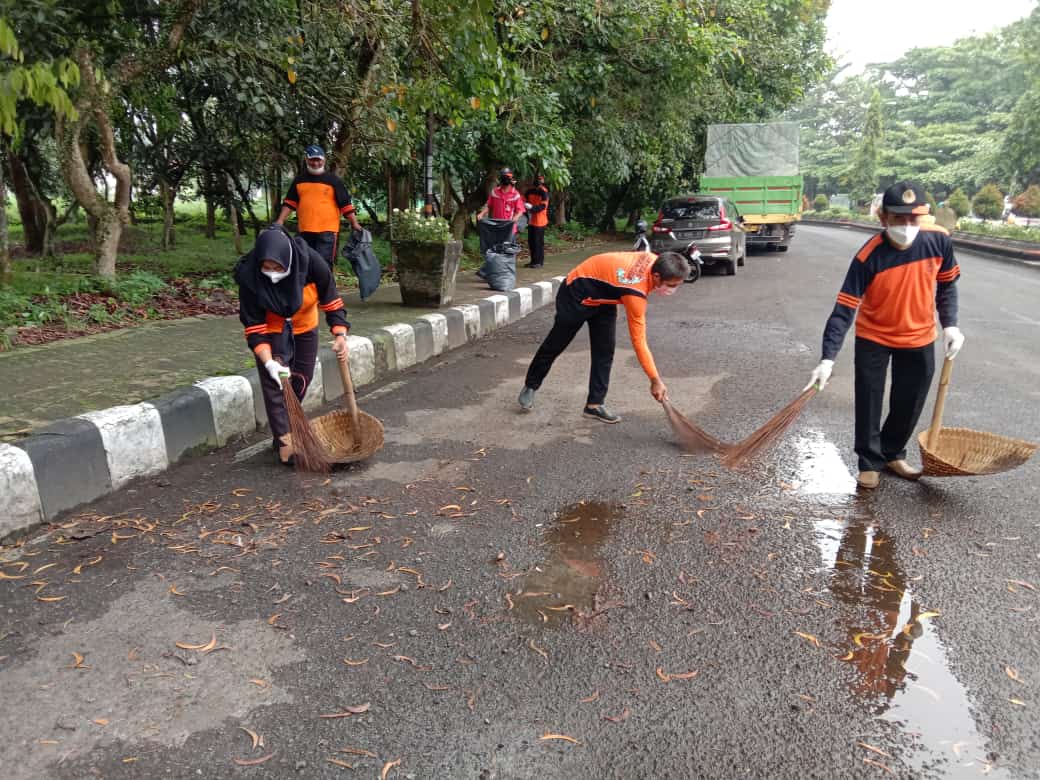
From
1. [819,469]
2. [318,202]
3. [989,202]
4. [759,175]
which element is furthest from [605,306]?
[989,202]

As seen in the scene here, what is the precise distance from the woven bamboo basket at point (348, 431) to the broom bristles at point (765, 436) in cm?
192

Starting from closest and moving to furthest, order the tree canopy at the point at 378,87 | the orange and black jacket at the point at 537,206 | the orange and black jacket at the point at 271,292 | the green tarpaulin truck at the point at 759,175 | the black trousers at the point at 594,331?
the orange and black jacket at the point at 271,292 → the black trousers at the point at 594,331 → the tree canopy at the point at 378,87 → the orange and black jacket at the point at 537,206 → the green tarpaulin truck at the point at 759,175

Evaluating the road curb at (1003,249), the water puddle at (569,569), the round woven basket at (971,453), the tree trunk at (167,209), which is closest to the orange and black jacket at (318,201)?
the water puddle at (569,569)

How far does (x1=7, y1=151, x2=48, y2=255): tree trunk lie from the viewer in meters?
11.8

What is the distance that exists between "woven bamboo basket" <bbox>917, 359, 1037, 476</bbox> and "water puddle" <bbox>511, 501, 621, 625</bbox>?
1612mm

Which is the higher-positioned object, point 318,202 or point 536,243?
point 318,202

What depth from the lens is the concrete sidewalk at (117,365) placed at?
4422 millimetres

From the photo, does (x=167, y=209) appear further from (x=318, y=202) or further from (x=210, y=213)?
(x=318, y=202)

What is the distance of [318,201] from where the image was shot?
23.9ft

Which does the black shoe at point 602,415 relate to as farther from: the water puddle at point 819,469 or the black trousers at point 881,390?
the black trousers at point 881,390

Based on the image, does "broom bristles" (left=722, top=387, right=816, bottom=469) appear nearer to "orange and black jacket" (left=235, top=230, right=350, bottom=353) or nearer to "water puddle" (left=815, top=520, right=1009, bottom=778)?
"water puddle" (left=815, top=520, right=1009, bottom=778)

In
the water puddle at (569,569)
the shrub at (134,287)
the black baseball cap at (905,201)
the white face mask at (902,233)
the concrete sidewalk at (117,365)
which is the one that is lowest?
the water puddle at (569,569)

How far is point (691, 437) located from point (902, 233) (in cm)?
155

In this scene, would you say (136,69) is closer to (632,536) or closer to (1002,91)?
(632,536)
